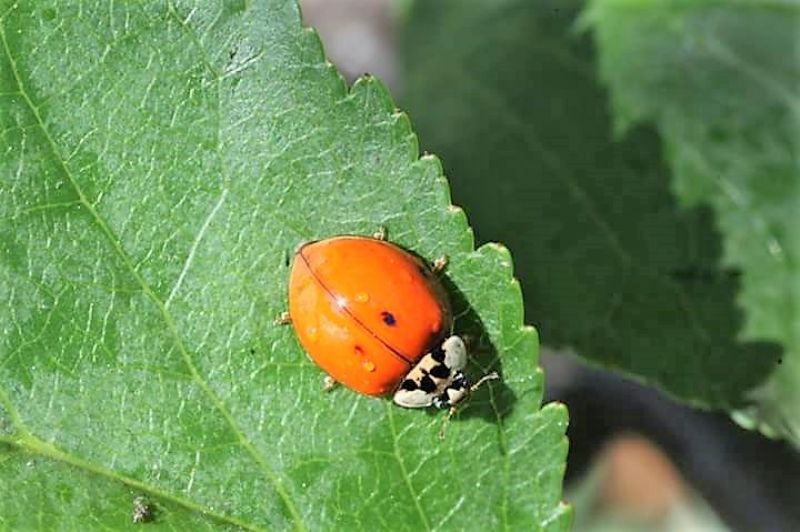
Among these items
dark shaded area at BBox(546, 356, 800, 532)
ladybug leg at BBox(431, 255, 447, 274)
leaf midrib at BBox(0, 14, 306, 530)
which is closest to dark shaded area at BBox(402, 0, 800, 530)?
dark shaded area at BBox(546, 356, 800, 532)

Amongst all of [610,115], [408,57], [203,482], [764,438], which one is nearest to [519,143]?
[610,115]

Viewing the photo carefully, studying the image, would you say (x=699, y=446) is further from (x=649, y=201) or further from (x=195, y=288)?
(x=195, y=288)

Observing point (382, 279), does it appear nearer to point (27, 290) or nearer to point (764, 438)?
point (27, 290)

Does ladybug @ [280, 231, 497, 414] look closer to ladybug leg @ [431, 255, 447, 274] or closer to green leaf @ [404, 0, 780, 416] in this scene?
ladybug leg @ [431, 255, 447, 274]

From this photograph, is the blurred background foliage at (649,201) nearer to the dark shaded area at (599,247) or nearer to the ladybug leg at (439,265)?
the dark shaded area at (599,247)

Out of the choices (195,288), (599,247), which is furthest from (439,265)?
(599,247)

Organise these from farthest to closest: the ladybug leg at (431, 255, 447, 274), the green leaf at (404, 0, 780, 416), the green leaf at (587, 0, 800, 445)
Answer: the green leaf at (587, 0, 800, 445) < the green leaf at (404, 0, 780, 416) < the ladybug leg at (431, 255, 447, 274)
